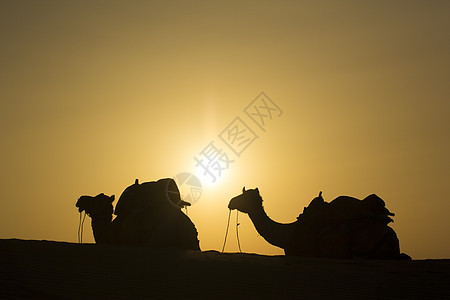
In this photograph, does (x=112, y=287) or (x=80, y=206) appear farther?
(x=80, y=206)

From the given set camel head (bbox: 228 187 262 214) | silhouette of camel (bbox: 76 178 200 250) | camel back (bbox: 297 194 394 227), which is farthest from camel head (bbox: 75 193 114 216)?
camel back (bbox: 297 194 394 227)

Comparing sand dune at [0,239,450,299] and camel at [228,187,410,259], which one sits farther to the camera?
camel at [228,187,410,259]

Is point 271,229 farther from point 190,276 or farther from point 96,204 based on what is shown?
point 190,276

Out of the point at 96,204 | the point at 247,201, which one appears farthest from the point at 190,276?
the point at 96,204

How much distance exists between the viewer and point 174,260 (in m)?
10.6

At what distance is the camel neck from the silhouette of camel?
2.90m

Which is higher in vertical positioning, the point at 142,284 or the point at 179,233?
the point at 179,233

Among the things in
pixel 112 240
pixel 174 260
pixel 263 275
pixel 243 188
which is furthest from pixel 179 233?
pixel 263 275

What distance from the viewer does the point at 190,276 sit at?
892 centimetres

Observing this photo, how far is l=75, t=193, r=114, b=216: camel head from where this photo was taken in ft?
67.1

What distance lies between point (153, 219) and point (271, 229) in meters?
4.28

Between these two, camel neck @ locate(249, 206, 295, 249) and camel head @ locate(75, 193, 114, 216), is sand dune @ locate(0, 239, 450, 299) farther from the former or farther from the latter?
camel head @ locate(75, 193, 114, 216)

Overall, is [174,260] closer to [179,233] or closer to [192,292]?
[192,292]

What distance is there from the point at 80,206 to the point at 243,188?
605 cm
